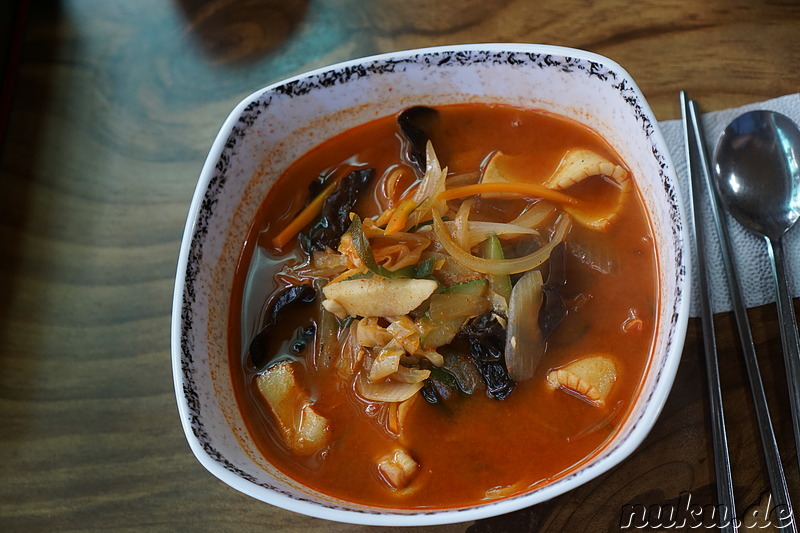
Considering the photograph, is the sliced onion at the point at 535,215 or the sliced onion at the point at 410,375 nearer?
the sliced onion at the point at 410,375

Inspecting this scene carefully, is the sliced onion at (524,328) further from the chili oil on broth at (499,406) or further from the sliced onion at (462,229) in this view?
the sliced onion at (462,229)

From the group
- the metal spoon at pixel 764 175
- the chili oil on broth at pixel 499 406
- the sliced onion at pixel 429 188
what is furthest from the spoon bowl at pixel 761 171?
the sliced onion at pixel 429 188

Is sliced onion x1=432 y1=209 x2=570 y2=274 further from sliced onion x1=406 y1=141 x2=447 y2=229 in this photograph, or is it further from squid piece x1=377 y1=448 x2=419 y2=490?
squid piece x1=377 y1=448 x2=419 y2=490

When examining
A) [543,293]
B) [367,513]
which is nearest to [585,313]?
[543,293]

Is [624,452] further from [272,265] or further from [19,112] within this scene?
[19,112]

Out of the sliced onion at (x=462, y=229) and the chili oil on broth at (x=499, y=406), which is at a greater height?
the sliced onion at (x=462, y=229)

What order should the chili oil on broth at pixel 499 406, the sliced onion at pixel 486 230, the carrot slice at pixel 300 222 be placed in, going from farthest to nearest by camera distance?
the carrot slice at pixel 300 222 < the sliced onion at pixel 486 230 < the chili oil on broth at pixel 499 406

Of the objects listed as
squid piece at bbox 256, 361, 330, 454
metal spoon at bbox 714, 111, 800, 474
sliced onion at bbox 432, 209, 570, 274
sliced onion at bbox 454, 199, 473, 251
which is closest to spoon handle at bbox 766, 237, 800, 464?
metal spoon at bbox 714, 111, 800, 474
